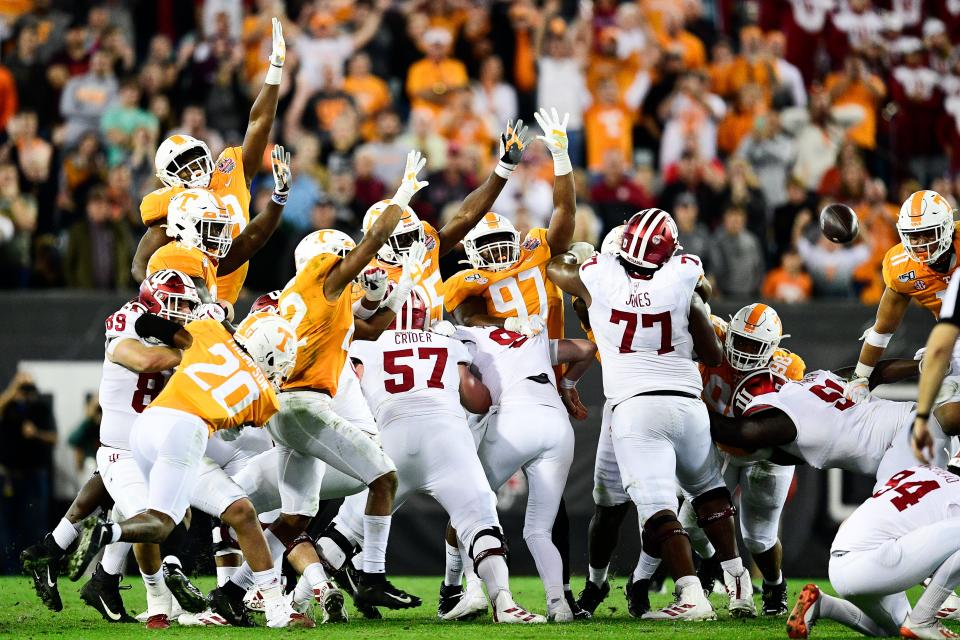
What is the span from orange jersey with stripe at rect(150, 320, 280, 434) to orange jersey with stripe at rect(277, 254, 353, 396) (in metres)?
0.60

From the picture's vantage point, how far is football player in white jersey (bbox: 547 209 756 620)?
8180 millimetres

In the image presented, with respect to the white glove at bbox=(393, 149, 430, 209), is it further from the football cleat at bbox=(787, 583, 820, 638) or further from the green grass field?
the football cleat at bbox=(787, 583, 820, 638)

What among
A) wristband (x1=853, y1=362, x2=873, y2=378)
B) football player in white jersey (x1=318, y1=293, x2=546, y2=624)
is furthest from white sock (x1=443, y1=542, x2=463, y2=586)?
wristband (x1=853, y1=362, x2=873, y2=378)

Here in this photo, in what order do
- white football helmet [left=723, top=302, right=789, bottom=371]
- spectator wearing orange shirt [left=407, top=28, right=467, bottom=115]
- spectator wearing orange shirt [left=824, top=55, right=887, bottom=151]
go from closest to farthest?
1. white football helmet [left=723, top=302, right=789, bottom=371]
2. spectator wearing orange shirt [left=407, top=28, right=467, bottom=115]
3. spectator wearing orange shirt [left=824, top=55, right=887, bottom=151]

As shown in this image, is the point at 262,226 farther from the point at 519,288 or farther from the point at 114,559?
the point at 114,559

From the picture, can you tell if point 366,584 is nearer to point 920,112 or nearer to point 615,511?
point 615,511

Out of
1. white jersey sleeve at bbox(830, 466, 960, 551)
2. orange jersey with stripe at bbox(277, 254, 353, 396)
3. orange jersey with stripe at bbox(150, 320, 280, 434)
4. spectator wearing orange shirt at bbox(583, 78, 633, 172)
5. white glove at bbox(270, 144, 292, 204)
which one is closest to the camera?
white jersey sleeve at bbox(830, 466, 960, 551)

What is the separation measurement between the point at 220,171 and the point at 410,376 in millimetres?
2674

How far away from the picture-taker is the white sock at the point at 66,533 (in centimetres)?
854

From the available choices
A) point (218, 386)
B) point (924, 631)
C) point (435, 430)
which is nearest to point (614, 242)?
point (435, 430)

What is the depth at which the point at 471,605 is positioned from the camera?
858cm

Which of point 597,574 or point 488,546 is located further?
point 597,574

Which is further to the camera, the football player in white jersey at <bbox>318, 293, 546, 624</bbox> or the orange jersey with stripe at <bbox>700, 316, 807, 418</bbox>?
the orange jersey with stripe at <bbox>700, 316, 807, 418</bbox>

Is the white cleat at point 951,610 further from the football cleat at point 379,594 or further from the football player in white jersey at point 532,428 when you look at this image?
the football cleat at point 379,594
